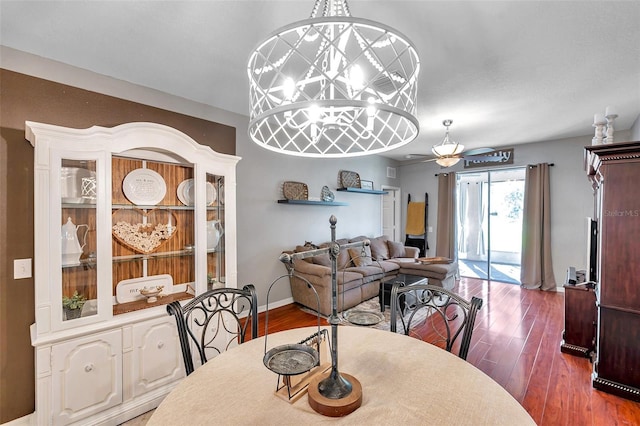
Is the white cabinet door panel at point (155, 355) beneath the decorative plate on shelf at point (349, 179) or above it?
beneath

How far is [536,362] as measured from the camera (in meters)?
2.74

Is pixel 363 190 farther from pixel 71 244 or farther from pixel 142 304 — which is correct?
pixel 71 244

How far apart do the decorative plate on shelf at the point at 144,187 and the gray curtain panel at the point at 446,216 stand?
18.4 feet

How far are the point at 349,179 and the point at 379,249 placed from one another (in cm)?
146

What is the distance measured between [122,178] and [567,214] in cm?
649

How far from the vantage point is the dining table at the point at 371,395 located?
941 mm

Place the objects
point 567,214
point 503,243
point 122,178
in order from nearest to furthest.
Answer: point 122,178 < point 567,214 < point 503,243

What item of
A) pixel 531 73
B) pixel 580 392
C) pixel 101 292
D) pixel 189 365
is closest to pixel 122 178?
pixel 101 292

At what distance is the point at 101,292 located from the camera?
195cm

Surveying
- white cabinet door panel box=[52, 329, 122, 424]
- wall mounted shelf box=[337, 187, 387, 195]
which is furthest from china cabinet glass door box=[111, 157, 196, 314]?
wall mounted shelf box=[337, 187, 387, 195]

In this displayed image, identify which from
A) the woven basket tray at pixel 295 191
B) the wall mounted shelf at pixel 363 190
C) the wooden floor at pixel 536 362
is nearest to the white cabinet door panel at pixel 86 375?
the wooden floor at pixel 536 362

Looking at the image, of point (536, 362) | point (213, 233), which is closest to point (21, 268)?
point (213, 233)

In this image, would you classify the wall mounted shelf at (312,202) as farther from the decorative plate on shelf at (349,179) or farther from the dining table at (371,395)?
the dining table at (371,395)

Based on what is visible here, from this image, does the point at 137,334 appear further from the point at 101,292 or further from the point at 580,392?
the point at 580,392
